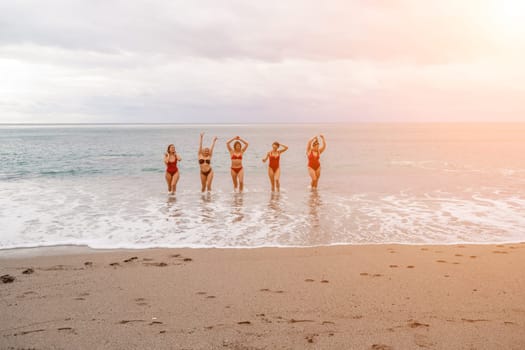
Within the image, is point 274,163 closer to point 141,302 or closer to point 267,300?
Answer: point 267,300

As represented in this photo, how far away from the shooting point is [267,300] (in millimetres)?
4742

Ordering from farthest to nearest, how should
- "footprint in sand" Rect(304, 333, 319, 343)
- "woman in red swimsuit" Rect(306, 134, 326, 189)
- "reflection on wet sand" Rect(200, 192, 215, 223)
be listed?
"woman in red swimsuit" Rect(306, 134, 326, 189) → "reflection on wet sand" Rect(200, 192, 215, 223) → "footprint in sand" Rect(304, 333, 319, 343)

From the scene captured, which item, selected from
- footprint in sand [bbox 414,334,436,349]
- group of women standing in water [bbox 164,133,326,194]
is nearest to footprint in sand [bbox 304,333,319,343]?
footprint in sand [bbox 414,334,436,349]

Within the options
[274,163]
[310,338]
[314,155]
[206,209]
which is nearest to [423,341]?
[310,338]

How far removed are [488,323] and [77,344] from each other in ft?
12.4

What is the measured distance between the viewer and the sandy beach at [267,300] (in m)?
3.81

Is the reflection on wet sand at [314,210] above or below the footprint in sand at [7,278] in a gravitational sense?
below

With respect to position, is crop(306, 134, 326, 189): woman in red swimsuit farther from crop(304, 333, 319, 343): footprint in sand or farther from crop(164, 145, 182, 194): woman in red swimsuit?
crop(304, 333, 319, 343): footprint in sand

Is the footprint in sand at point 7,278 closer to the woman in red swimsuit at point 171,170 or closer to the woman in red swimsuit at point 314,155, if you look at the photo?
the woman in red swimsuit at point 171,170

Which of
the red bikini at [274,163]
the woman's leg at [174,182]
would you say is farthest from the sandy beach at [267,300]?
the red bikini at [274,163]

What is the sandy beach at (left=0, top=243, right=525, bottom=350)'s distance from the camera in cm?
381

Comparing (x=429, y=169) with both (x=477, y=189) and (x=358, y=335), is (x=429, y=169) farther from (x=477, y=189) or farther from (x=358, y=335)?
(x=358, y=335)

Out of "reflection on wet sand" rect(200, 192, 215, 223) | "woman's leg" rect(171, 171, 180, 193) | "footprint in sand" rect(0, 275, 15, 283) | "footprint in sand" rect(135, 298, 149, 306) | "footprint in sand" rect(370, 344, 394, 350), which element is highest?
"woman's leg" rect(171, 171, 180, 193)

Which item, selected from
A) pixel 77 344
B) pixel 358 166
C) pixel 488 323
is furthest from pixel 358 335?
pixel 358 166
